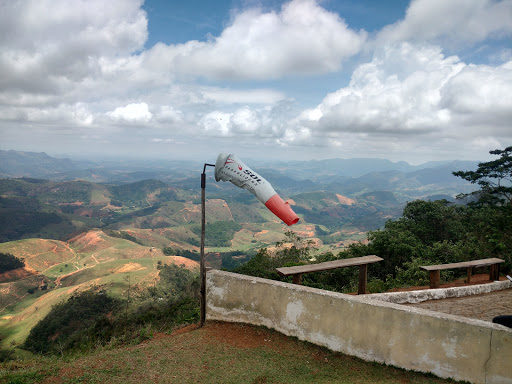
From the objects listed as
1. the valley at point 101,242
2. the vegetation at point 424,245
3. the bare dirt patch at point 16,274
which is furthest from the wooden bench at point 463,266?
the bare dirt patch at point 16,274

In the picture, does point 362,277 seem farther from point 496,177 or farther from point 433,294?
point 496,177

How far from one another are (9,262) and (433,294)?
97.4 meters

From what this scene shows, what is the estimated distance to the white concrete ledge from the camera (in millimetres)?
5895

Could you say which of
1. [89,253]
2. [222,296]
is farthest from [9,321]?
[222,296]

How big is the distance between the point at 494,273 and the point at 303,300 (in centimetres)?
694

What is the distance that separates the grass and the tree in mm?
27912

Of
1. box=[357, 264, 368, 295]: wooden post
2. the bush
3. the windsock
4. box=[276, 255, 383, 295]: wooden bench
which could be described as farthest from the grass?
the bush

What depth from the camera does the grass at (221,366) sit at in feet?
12.3

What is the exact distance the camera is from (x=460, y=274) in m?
10.5

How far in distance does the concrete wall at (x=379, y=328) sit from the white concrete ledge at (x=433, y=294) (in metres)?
1.53

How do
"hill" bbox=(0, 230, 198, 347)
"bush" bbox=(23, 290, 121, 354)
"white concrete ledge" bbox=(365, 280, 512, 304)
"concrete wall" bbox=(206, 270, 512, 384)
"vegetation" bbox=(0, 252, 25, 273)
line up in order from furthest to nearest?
"vegetation" bbox=(0, 252, 25, 273)
"hill" bbox=(0, 230, 198, 347)
"bush" bbox=(23, 290, 121, 354)
"white concrete ledge" bbox=(365, 280, 512, 304)
"concrete wall" bbox=(206, 270, 512, 384)

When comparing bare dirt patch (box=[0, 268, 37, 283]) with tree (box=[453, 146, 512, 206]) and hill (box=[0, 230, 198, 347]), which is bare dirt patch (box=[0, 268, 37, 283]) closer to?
hill (box=[0, 230, 198, 347])

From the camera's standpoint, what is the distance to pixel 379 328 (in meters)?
4.19

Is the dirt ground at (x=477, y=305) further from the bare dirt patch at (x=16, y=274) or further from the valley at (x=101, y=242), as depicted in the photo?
the bare dirt patch at (x=16, y=274)
